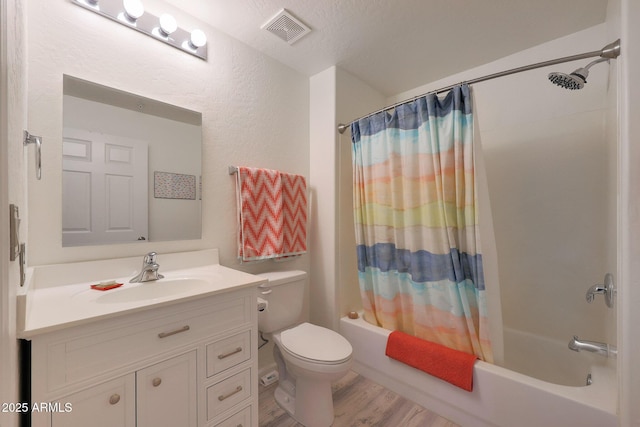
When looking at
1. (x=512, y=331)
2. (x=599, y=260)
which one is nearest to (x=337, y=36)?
(x=599, y=260)

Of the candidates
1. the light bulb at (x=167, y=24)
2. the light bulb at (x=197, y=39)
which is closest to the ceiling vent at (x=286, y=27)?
the light bulb at (x=197, y=39)

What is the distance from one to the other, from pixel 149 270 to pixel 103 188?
1.45 ft

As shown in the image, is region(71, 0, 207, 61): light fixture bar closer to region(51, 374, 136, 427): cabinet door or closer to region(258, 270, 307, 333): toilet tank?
region(258, 270, 307, 333): toilet tank

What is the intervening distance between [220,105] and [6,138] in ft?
4.35

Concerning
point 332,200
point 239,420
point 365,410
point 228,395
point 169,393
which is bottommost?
point 365,410

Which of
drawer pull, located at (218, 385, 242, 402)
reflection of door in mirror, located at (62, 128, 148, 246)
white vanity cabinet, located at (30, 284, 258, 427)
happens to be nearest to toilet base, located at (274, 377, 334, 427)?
white vanity cabinet, located at (30, 284, 258, 427)

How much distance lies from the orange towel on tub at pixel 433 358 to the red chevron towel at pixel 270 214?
897 millimetres

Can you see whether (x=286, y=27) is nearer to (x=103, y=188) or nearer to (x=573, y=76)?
(x=103, y=188)

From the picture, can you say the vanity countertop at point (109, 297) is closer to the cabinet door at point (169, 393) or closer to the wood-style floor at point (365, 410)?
the cabinet door at point (169, 393)

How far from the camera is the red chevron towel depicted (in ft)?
5.45

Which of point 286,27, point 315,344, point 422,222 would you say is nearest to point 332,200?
point 422,222

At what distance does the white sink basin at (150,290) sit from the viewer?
108 centimetres

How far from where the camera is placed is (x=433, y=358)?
1494mm

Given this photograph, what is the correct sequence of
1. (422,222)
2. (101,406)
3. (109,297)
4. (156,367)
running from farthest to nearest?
(422,222), (109,297), (156,367), (101,406)
